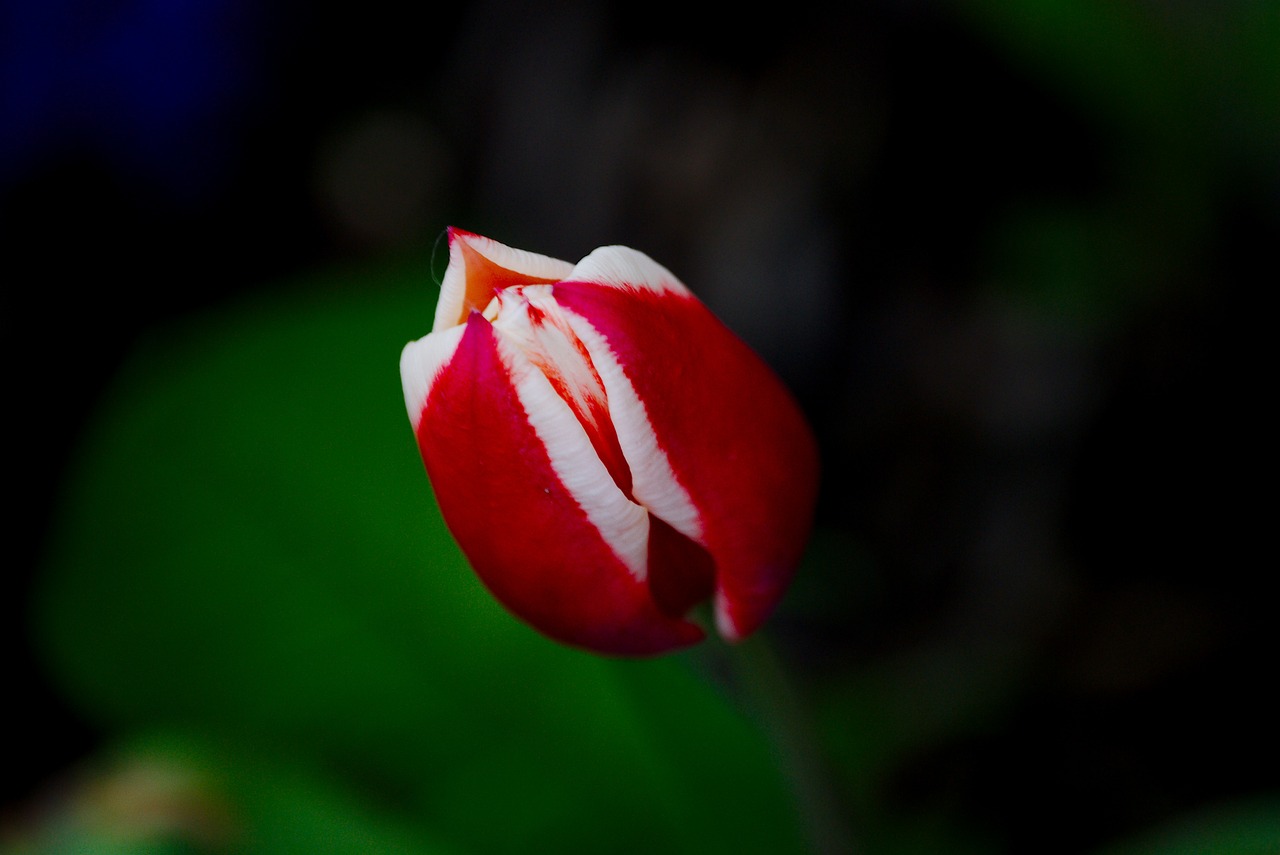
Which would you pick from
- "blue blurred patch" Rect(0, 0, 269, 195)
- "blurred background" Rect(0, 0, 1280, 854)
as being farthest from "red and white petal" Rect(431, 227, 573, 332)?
"blue blurred patch" Rect(0, 0, 269, 195)

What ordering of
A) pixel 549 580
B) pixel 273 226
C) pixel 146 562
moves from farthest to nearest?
1. pixel 273 226
2. pixel 146 562
3. pixel 549 580

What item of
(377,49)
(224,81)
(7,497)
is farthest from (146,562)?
(377,49)

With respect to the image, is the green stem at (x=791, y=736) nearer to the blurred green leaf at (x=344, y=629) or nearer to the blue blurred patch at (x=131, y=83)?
the blurred green leaf at (x=344, y=629)

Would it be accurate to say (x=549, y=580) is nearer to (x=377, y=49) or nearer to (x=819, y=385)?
→ (x=819, y=385)

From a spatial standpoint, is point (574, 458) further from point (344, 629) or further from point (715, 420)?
point (344, 629)

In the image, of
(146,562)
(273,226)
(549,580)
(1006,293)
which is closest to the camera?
(549,580)

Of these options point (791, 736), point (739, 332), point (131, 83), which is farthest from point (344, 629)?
point (131, 83)

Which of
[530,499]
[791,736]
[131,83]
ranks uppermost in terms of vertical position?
[131,83]
